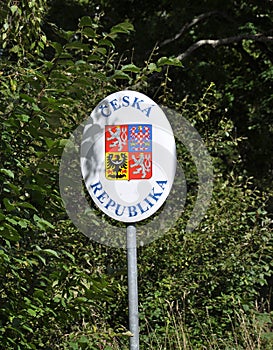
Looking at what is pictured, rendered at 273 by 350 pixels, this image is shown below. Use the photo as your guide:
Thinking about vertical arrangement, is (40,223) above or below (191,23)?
below

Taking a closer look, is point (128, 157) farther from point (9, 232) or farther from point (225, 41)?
point (225, 41)

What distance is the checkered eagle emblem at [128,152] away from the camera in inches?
132

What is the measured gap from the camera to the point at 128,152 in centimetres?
335

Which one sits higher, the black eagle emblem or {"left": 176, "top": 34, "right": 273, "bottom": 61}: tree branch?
{"left": 176, "top": 34, "right": 273, "bottom": 61}: tree branch

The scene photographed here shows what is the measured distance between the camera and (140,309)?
607cm

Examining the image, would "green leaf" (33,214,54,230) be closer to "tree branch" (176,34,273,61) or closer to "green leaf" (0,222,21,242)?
"green leaf" (0,222,21,242)

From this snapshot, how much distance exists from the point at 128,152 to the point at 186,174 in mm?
3134

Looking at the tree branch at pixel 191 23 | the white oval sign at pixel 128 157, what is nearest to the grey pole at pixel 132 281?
the white oval sign at pixel 128 157

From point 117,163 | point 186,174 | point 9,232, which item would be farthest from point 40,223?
point 186,174

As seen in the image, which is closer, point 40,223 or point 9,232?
point 9,232

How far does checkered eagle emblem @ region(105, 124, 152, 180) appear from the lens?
3.35 m

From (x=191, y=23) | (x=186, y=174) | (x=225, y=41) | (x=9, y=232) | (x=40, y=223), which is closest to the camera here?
(x=9, y=232)

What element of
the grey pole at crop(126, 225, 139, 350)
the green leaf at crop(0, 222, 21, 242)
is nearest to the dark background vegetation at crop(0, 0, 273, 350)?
the green leaf at crop(0, 222, 21, 242)

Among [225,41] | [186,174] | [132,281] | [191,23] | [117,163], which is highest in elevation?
[191,23]
